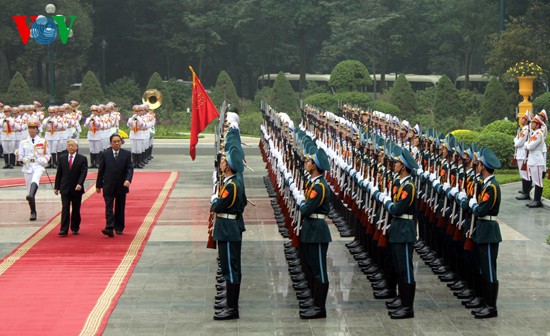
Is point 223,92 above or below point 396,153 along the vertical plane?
below

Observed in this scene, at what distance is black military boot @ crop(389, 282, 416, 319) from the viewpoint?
35.7ft

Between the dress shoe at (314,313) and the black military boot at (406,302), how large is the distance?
720mm

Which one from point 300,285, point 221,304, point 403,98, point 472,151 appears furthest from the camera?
point 403,98

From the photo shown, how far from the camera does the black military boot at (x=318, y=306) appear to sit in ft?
35.6

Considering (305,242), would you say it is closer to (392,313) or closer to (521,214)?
(392,313)

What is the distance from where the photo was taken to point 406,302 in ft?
35.9

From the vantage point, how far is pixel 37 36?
122 feet

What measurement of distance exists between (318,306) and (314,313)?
0.10 meters

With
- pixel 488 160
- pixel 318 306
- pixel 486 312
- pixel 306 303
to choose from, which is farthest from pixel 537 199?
pixel 318 306

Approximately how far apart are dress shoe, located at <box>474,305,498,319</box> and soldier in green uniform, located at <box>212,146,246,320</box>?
2551 millimetres

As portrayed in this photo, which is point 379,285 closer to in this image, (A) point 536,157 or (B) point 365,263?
(B) point 365,263

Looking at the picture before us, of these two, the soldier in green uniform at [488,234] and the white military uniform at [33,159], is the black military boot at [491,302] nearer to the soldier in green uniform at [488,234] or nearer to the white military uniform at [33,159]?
the soldier in green uniform at [488,234]

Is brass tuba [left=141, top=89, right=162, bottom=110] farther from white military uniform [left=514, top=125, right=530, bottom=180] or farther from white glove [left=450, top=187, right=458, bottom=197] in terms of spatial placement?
white glove [left=450, top=187, right=458, bottom=197]

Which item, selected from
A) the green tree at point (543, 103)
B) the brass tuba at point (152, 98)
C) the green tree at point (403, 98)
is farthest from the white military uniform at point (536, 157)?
the green tree at point (403, 98)
